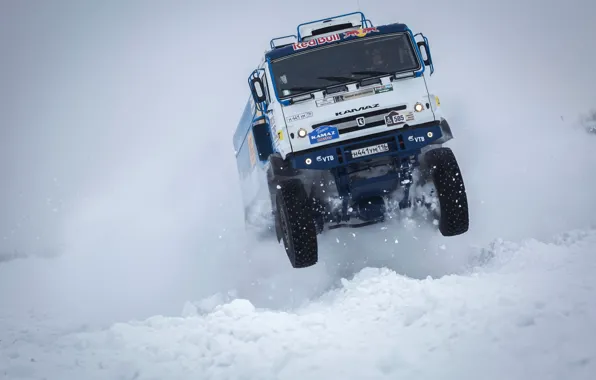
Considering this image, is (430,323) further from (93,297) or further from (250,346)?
(93,297)

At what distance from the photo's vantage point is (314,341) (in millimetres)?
4727

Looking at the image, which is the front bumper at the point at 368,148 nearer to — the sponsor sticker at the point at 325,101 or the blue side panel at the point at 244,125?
the sponsor sticker at the point at 325,101

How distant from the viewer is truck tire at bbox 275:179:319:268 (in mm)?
7117

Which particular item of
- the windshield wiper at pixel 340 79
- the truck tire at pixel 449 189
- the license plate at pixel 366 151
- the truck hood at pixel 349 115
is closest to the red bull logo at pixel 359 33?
the windshield wiper at pixel 340 79

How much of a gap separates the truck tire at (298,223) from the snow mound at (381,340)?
1.09 m

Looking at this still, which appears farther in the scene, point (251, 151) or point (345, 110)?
point (251, 151)

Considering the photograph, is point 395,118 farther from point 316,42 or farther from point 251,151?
point 251,151

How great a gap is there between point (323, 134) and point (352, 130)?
387mm

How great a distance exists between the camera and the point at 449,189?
7.12 meters

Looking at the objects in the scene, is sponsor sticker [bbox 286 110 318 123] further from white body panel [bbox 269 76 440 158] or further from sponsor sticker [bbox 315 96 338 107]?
sponsor sticker [bbox 315 96 338 107]

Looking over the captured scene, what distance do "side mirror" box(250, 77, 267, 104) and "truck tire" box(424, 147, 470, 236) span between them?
8.23 feet

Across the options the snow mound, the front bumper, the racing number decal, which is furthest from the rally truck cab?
the snow mound

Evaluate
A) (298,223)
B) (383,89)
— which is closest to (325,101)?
(383,89)

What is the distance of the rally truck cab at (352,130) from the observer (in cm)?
705
